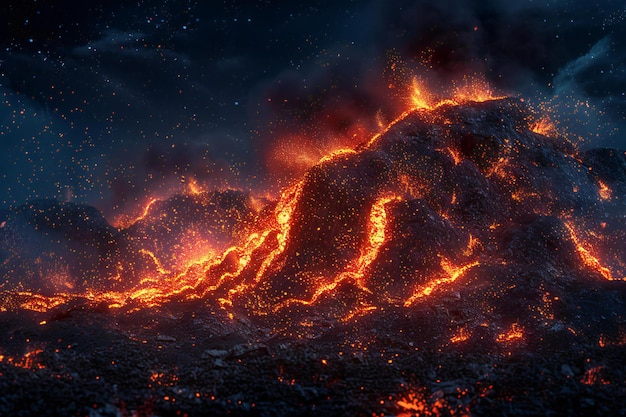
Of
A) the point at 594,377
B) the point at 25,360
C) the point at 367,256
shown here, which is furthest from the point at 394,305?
the point at 25,360

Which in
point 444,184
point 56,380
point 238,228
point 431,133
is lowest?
point 56,380

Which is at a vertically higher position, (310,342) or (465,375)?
(310,342)

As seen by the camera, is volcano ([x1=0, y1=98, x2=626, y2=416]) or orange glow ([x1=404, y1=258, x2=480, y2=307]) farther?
orange glow ([x1=404, y1=258, x2=480, y2=307])

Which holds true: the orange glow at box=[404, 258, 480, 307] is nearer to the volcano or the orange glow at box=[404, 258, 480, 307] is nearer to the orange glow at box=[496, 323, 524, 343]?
the volcano

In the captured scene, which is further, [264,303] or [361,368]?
[264,303]

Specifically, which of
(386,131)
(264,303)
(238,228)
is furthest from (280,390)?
(238,228)

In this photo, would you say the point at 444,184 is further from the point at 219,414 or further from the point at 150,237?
the point at 150,237

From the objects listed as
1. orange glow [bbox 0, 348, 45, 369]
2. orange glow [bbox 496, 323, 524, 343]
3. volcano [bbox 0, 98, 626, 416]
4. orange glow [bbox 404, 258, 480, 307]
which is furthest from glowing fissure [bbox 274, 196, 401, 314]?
orange glow [bbox 0, 348, 45, 369]
